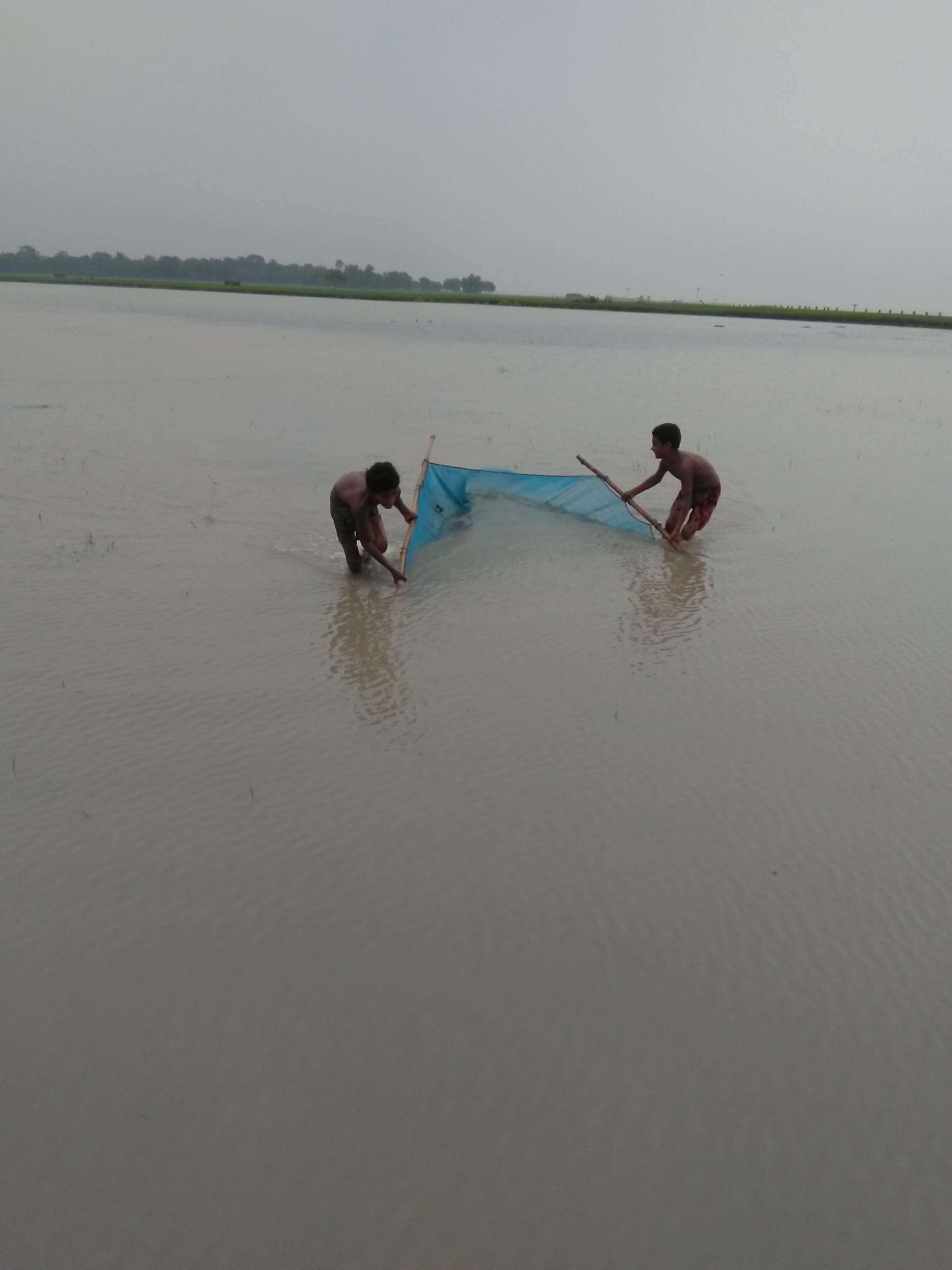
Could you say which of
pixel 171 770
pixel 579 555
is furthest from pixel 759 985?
pixel 579 555

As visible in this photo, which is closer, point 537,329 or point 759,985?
point 759,985

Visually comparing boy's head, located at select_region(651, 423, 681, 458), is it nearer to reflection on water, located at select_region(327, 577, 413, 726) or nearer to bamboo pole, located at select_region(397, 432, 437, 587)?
bamboo pole, located at select_region(397, 432, 437, 587)

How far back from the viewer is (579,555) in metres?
7.59

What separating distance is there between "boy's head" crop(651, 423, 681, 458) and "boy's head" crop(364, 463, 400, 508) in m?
2.57

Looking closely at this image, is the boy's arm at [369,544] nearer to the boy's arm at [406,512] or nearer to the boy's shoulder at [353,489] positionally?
the boy's shoulder at [353,489]

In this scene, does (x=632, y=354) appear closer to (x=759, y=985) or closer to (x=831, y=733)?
(x=831, y=733)

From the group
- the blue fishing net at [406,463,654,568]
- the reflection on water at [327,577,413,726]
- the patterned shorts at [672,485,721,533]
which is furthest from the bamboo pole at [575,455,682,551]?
the reflection on water at [327,577,413,726]

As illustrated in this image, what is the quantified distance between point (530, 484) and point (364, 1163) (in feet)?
23.3

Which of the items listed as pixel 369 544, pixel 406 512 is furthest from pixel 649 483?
pixel 369 544

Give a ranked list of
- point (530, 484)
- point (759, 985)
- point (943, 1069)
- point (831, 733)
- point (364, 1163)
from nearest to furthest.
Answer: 1. point (364, 1163)
2. point (943, 1069)
3. point (759, 985)
4. point (831, 733)
5. point (530, 484)

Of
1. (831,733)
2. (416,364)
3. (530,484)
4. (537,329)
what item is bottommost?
(831,733)

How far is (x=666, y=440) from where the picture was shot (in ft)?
25.3

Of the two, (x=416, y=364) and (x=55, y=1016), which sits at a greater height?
(x=416, y=364)

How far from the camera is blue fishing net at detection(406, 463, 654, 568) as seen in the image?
8.00 m
